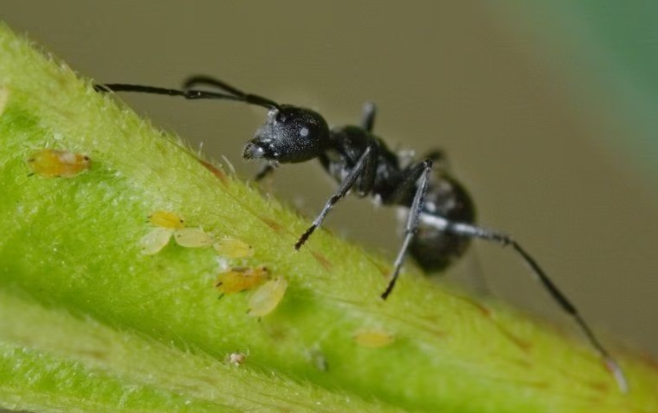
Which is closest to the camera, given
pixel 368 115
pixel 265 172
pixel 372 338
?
pixel 372 338

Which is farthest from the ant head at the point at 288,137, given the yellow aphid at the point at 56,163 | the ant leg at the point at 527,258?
the yellow aphid at the point at 56,163

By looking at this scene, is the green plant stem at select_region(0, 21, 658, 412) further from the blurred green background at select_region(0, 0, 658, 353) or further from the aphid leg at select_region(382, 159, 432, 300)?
the blurred green background at select_region(0, 0, 658, 353)

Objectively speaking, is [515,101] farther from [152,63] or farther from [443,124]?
[152,63]

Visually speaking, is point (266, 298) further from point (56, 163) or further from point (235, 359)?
point (56, 163)

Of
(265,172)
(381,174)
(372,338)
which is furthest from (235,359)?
(381,174)

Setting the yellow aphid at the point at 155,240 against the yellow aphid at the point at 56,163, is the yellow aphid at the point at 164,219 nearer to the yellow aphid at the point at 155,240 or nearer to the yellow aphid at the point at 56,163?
the yellow aphid at the point at 155,240

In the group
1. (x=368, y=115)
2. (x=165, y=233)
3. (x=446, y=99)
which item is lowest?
(x=446, y=99)

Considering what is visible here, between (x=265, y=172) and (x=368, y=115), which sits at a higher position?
(x=368, y=115)
